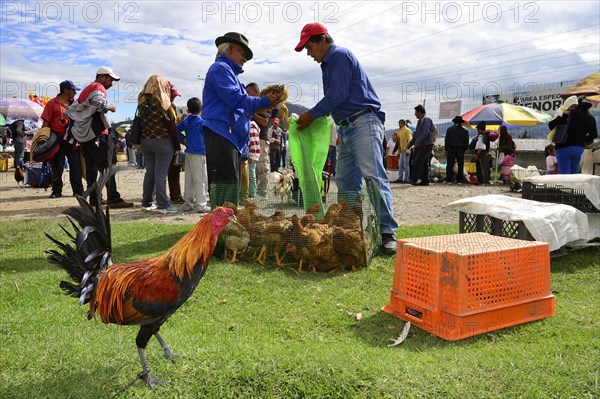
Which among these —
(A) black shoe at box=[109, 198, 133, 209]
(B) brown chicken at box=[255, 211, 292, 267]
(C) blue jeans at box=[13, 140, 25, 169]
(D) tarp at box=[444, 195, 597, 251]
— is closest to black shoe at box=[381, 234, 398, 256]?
(D) tarp at box=[444, 195, 597, 251]

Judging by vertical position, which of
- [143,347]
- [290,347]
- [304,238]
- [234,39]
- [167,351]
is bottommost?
[290,347]

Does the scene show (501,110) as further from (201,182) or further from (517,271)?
(517,271)

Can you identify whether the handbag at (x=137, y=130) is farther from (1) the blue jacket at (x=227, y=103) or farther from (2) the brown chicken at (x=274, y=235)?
(2) the brown chicken at (x=274, y=235)

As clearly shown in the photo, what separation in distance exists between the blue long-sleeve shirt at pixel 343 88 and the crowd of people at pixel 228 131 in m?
0.01

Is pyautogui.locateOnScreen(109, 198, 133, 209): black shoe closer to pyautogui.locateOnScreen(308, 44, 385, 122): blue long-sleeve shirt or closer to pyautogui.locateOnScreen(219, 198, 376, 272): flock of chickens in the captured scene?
pyautogui.locateOnScreen(219, 198, 376, 272): flock of chickens

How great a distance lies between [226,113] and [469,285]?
10.9 feet

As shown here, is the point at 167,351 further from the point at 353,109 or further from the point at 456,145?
the point at 456,145

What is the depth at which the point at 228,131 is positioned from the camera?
17.7ft

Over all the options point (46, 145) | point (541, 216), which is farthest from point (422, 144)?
point (46, 145)

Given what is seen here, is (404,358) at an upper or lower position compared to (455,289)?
lower

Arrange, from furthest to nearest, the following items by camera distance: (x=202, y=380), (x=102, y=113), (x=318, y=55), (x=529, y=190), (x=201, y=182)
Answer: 1. (x=201, y=182)
2. (x=102, y=113)
3. (x=529, y=190)
4. (x=318, y=55)
5. (x=202, y=380)

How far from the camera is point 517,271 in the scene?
3.51m

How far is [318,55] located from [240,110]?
1.09 meters

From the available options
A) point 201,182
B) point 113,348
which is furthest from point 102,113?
point 113,348
